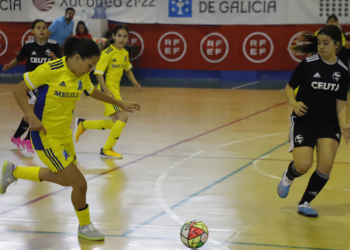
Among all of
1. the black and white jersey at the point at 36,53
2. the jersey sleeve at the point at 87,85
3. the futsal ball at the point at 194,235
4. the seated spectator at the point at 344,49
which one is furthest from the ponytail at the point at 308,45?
the seated spectator at the point at 344,49

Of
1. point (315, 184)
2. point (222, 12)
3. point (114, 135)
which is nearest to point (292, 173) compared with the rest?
point (315, 184)

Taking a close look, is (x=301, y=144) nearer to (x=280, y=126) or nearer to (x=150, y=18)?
(x=280, y=126)

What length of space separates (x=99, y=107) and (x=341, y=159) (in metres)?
6.44

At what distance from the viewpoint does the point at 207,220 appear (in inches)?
185

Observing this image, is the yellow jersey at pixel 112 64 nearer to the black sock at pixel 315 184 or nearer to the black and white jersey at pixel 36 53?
the black and white jersey at pixel 36 53

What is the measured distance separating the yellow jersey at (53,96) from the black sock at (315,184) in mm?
2164

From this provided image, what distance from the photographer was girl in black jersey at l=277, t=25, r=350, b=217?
4.77 m

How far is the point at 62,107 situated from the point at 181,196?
65.7 inches

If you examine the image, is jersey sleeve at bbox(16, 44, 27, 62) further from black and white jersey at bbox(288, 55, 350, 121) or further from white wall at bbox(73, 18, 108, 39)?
white wall at bbox(73, 18, 108, 39)

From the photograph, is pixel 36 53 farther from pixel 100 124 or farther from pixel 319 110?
pixel 319 110

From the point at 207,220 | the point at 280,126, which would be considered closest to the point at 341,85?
the point at 207,220

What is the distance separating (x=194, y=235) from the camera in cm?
395

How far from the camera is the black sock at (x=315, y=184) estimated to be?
4871mm

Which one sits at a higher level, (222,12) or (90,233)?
A: (222,12)
